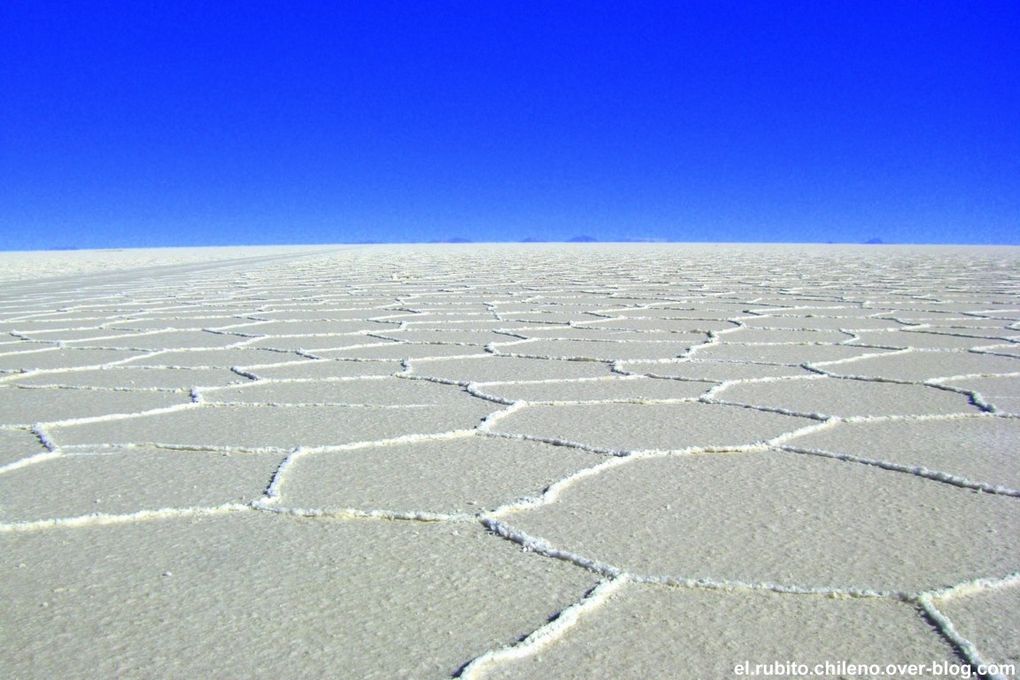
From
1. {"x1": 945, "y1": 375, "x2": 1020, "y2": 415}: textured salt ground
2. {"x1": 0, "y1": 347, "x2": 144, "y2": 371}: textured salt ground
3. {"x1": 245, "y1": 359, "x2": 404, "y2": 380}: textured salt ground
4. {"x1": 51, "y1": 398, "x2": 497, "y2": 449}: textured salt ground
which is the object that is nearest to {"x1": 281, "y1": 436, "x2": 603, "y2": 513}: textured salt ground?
{"x1": 51, "y1": 398, "x2": 497, "y2": 449}: textured salt ground

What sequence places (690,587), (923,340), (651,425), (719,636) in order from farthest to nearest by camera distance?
1. (923,340)
2. (651,425)
3. (690,587)
4. (719,636)

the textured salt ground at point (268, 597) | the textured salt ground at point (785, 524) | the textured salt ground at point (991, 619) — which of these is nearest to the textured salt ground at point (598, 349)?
the textured salt ground at point (785, 524)

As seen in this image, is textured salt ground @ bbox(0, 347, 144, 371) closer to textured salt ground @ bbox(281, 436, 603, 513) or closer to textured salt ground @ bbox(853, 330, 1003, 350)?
textured salt ground @ bbox(281, 436, 603, 513)

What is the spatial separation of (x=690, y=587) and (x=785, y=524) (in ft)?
0.81

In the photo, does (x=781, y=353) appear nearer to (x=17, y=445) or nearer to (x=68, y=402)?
(x=68, y=402)

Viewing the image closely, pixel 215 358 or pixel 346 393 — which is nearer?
pixel 346 393

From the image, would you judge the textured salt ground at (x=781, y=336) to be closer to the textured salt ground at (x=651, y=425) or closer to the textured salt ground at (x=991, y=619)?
the textured salt ground at (x=651, y=425)

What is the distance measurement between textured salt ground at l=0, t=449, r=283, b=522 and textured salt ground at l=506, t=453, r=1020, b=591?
0.43 meters

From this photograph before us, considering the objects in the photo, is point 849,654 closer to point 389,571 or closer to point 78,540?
point 389,571

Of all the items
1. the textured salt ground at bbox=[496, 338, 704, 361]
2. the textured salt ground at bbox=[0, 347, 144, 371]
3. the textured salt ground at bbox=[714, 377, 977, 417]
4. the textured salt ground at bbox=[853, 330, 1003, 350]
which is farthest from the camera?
the textured salt ground at bbox=[853, 330, 1003, 350]

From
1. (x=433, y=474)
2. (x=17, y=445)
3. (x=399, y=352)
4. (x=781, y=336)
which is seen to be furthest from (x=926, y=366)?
(x=17, y=445)

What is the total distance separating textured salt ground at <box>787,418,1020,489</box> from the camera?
4.74ft

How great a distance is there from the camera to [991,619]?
92 centimetres

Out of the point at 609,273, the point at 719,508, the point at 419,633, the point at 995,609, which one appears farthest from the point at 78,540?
the point at 609,273
